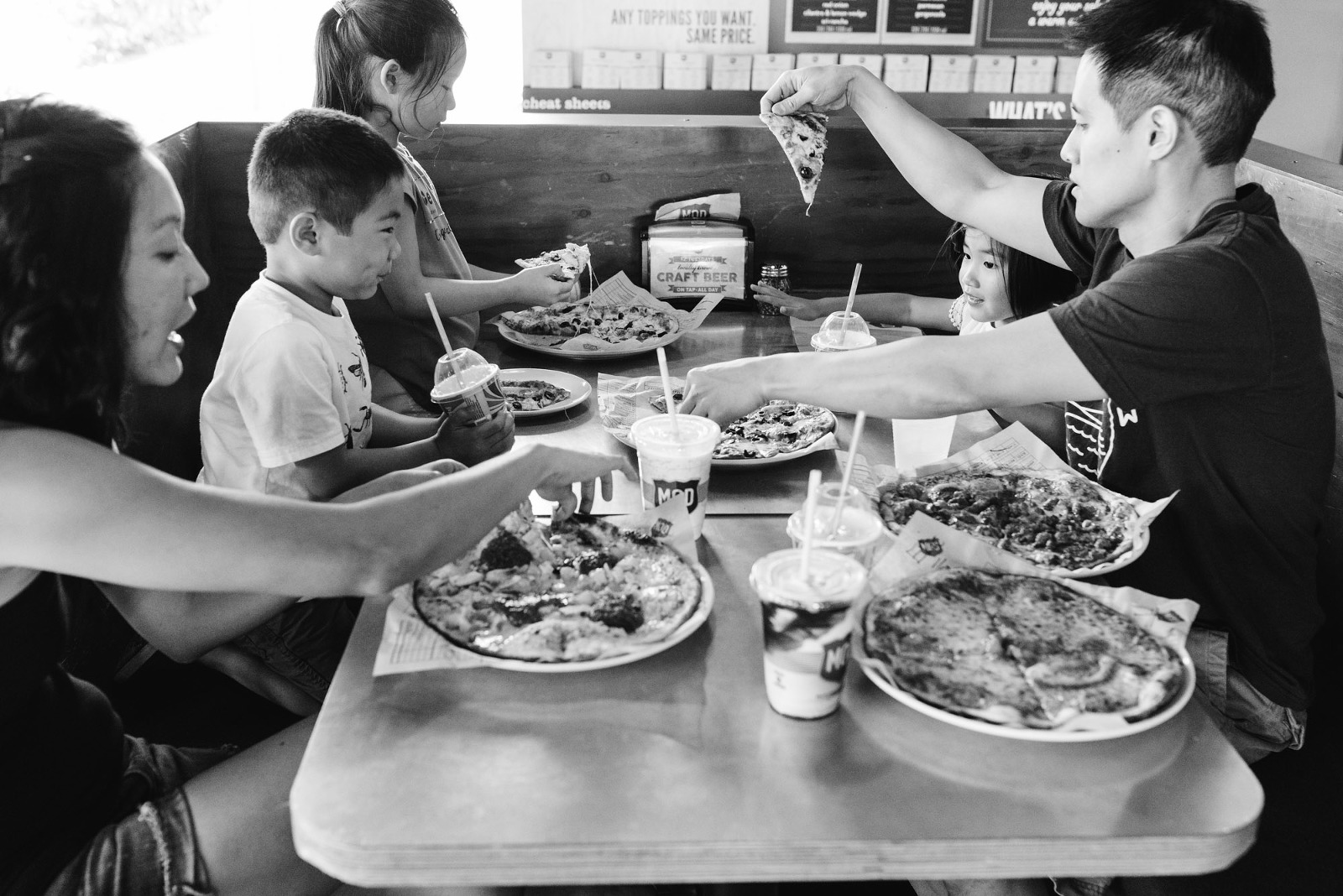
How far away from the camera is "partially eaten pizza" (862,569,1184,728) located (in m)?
1.21

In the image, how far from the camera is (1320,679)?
2.02m

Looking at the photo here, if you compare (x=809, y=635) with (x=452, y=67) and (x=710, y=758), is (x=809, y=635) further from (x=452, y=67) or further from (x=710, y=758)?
(x=452, y=67)

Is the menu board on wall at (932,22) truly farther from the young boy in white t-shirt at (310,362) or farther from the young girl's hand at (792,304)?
the young boy in white t-shirt at (310,362)

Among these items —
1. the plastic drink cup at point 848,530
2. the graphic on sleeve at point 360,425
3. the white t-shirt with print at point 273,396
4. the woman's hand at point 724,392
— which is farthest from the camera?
the graphic on sleeve at point 360,425

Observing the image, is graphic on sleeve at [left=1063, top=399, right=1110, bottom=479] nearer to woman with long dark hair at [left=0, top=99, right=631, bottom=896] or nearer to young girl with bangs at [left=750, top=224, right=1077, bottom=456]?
young girl with bangs at [left=750, top=224, right=1077, bottom=456]

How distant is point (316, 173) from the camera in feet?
6.77

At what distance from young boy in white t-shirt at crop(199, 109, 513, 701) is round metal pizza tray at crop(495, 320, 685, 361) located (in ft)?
1.71

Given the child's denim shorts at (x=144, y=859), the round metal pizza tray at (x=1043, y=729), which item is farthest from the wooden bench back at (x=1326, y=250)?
the child's denim shorts at (x=144, y=859)

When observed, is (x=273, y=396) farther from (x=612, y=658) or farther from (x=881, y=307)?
(x=881, y=307)

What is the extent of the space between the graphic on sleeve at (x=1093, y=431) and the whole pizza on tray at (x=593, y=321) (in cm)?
101

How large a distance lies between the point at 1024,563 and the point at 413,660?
0.82 metres

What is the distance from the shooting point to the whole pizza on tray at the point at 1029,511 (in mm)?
1616

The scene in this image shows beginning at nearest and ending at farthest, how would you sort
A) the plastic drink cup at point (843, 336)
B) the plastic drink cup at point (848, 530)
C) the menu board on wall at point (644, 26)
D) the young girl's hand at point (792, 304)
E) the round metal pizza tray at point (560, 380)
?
1. the plastic drink cup at point (848, 530)
2. the round metal pizza tray at point (560, 380)
3. the plastic drink cup at point (843, 336)
4. the young girl's hand at point (792, 304)
5. the menu board on wall at point (644, 26)

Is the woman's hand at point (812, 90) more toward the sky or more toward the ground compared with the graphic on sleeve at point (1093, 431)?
more toward the sky
